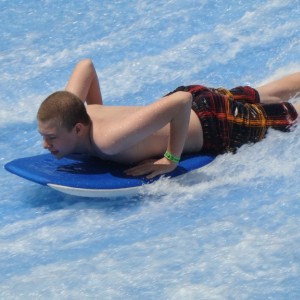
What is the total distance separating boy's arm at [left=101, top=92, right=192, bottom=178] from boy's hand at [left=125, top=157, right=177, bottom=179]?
0.07 metres

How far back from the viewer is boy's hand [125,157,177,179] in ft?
14.6

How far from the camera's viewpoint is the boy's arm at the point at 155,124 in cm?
423

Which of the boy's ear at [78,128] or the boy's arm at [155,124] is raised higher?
the boy's ear at [78,128]

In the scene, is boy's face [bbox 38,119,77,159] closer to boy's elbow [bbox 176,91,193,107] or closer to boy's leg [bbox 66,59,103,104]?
boy's leg [bbox 66,59,103,104]

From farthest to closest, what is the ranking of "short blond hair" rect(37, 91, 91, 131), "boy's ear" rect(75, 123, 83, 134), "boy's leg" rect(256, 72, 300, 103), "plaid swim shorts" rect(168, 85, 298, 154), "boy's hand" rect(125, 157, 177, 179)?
"boy's leg" rect(256, 72, 300, 103), "plaid swim shorts" rect(168, 85, 298, 154), "boy's hand" rect(125, 157, 177, 179), "boy's ear" rect(75, 123, 83, 134), "short blond hair" rect(37, 91, 91, 131)

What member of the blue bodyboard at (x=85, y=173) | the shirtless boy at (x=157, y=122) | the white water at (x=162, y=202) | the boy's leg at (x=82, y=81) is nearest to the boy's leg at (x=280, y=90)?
the shirtless boy at (x=157, y=122)

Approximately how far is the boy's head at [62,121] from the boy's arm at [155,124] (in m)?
0.16

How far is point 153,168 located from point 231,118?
58 cm

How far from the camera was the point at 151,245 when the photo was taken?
4.14m

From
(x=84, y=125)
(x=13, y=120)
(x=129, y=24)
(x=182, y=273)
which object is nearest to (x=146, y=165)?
(x=84, y=125)

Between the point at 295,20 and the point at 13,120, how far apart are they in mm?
2412

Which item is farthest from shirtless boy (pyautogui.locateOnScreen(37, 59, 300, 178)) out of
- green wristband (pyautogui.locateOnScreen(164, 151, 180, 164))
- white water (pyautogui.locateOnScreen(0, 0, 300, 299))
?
white water (pyautogui.locateOnScreen(0, 0, 300, 299))

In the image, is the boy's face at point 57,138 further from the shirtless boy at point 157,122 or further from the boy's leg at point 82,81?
the boy's leg at point 82,81

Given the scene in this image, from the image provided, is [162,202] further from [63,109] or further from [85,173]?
[63,109]
